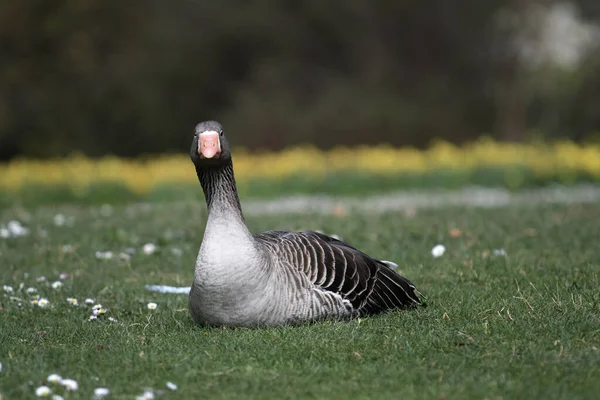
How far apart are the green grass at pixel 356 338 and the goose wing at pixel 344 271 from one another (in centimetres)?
15

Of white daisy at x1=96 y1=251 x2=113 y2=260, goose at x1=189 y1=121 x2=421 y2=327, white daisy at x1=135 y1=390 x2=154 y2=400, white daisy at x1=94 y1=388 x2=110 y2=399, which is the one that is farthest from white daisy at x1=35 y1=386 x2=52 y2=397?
white daisy at x1=96 y1=251 x2=113 y2=260

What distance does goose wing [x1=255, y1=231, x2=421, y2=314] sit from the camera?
5062mm

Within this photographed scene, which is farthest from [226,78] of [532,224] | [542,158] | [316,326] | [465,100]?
[316,326]

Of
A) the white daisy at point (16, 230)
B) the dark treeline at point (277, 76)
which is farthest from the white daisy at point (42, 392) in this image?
the dark treeline at point (277, 76)

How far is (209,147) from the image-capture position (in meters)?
4.75

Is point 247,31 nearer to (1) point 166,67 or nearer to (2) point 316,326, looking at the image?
(1) point 166,67

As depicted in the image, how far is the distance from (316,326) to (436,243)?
11.5ft

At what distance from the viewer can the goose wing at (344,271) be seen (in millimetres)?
5062

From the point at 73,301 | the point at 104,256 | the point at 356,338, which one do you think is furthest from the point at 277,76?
the point at 356,338

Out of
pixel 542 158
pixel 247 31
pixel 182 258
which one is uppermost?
pixel 247 31

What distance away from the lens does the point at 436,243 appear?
8156 mm

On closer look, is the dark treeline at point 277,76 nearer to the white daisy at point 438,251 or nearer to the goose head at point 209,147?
the white daisy at point 438,251

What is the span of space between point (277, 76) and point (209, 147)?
21.7 meters

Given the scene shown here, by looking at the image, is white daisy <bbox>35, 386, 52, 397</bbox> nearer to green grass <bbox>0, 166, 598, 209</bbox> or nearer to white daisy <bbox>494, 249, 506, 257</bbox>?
white daisy <bbox>494, 249, 506, 257</bbox>
